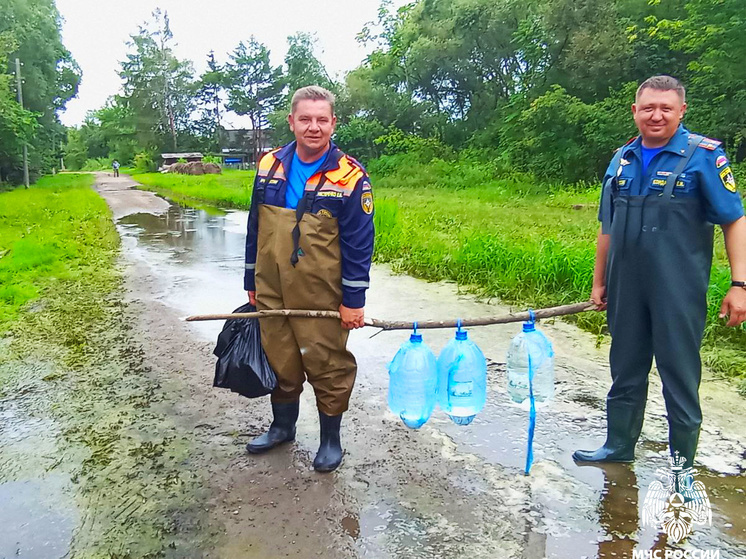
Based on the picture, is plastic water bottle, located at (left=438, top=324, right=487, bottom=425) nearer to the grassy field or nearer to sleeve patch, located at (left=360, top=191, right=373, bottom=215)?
sleeve patch, located at (left=360, top=191, right=373, bottom=215)

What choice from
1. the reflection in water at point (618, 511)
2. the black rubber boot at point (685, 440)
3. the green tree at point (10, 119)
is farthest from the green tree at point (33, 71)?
the black rubber boot at point (685, 440)

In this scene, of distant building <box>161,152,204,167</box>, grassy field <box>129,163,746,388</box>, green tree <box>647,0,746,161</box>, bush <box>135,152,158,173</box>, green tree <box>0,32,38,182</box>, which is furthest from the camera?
bush <box>135,152,158,173</box>

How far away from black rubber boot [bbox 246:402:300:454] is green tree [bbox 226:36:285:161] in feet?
197

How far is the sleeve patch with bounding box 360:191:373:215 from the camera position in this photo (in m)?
3.01

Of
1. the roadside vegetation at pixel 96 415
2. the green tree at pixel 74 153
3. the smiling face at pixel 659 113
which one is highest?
the smiling face at pixel 659 113

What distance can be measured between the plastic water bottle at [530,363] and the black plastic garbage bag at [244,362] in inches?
46.8

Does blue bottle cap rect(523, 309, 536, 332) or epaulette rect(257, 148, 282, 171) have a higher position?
epaulette rect(257, 148, 282, 171)

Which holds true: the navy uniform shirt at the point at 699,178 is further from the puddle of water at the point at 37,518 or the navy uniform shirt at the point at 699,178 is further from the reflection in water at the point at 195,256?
the reflection in water at the point at 195,256

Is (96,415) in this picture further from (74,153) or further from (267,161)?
(74,153)

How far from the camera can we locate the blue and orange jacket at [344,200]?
2969mm

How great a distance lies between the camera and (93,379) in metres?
4.61

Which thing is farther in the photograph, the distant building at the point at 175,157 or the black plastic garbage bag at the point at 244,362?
the distant building at the point at 175,157

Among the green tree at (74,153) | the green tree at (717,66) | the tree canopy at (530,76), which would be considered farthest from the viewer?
the green tree at (74,153)

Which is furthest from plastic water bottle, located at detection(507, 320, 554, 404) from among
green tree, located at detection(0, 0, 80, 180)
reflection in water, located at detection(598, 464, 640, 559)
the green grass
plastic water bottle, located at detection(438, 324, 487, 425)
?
green tree, located at detection(0, 0, 80, 180)
